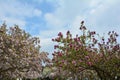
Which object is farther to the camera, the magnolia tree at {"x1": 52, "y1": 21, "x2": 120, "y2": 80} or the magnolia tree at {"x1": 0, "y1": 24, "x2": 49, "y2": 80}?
the magnolia tree at {"x1": 0, "y1": 24, "x2": 49, "y2": 80}

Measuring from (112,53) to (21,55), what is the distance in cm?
1102

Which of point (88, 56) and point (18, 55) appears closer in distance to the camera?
point (88, 56)

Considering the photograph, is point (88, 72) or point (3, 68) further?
point (3, 68)

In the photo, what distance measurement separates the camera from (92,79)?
61.5 feet

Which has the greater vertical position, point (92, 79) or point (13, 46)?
point (13, 46)

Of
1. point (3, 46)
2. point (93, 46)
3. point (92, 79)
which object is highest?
point (3, 46)

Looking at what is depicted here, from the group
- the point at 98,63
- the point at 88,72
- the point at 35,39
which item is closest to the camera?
the point at 98,63

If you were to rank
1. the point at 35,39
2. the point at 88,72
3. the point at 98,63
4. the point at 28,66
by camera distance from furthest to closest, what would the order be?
the point at 35,39
the point at 28,66
the point at 88,72
the point at 98,63

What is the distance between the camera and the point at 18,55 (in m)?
25.6

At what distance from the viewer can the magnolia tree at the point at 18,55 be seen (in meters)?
24.9

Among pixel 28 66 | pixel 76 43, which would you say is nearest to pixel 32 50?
pixel 28 66

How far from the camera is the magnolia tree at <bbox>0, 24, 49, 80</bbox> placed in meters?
24.9

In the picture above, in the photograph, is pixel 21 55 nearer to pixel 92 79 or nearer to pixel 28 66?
pixel 28 66

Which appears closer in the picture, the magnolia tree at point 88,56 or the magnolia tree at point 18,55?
the magnolia tree at point 88,56
